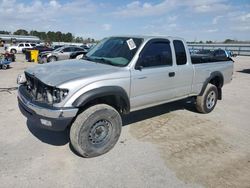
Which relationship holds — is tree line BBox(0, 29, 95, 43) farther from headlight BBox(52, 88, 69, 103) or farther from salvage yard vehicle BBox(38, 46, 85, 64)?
headlight BBox(52, 88, 69, 103)

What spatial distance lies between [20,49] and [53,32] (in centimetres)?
7713

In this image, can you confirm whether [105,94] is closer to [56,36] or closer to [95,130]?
[95,130]

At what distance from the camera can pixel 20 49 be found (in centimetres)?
3816

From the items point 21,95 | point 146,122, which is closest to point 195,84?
point 146,122

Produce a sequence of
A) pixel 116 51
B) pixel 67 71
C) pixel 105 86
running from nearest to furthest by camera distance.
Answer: pixel 105 86 → pixel 67 71 → pixel 116 51

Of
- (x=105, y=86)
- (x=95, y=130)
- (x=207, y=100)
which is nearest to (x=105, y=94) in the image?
(x=105, y=86)

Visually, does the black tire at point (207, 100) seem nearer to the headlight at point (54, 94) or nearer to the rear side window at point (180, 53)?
the rear side window at point (180, 53)

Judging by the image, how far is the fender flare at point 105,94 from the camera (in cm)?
346

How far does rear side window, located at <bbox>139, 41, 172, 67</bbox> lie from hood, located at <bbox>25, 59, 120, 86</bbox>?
0.64 metres

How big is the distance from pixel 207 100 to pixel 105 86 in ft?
11.5

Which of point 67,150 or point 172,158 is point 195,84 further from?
point 67,150

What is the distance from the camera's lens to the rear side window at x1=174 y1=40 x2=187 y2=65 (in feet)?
16.6

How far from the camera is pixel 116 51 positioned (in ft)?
15.1

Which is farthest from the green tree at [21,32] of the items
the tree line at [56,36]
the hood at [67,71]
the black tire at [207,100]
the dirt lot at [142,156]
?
the hood at [67,71]
